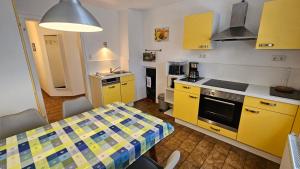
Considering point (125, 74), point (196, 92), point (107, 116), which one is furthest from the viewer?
point (125, 74)

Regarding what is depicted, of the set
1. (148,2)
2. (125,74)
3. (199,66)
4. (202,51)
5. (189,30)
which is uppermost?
(148,2)

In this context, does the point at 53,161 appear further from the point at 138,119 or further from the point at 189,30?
the point at 189,30

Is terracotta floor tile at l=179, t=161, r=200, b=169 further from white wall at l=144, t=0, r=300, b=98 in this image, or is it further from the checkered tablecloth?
white wall at l=144, t=0, r=300, b=98

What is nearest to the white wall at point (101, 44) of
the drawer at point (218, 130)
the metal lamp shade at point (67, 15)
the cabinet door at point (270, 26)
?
the metal lamp shade at point (67, 15)

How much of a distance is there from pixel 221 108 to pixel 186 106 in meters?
0.58

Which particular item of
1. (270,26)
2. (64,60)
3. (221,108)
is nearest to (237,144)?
(221,108)

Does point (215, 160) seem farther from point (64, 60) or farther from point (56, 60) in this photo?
point (56, 60)

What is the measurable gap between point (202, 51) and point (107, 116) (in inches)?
85.2

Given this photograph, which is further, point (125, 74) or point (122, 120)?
point (125, 74)

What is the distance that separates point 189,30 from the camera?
2.49 metres

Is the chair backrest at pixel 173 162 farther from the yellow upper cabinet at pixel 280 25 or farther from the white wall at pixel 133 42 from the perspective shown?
the white wall at pixel 133 42

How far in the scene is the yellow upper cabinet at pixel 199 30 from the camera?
2244mm

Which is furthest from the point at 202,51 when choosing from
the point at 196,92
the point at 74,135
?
the point at 74,135

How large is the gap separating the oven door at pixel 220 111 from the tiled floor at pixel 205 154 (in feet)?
1.05
